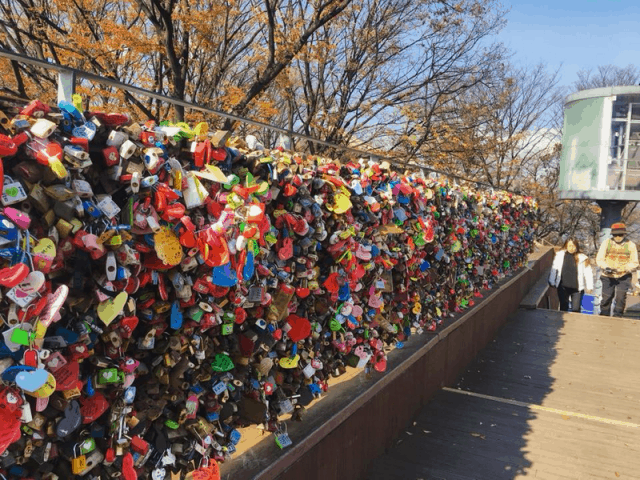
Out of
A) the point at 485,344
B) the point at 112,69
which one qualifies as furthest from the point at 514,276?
the point at 112,69

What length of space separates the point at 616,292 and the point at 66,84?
11.3m

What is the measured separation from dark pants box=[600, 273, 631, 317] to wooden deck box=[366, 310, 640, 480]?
2.14 m

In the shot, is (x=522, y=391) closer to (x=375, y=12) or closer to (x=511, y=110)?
(x=375, y=12)

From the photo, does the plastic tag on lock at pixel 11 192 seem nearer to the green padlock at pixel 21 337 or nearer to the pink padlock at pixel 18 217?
the pink padlock at pixel 18 217

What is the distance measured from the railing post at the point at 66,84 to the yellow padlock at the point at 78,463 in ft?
4.33

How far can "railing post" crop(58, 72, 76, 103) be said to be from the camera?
196cm

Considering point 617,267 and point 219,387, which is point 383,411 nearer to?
point 219,387

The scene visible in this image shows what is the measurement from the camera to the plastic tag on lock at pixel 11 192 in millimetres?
1503

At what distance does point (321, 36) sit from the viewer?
14.0 meters

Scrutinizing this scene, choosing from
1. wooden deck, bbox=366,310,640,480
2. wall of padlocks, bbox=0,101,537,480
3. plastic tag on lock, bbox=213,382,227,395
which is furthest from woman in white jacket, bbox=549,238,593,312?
plastic tag on lock, bbox=213,382,227,395

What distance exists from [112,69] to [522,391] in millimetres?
9506

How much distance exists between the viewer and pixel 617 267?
1023 cm

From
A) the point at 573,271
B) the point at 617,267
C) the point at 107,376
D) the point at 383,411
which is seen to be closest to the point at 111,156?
the point at 107,376

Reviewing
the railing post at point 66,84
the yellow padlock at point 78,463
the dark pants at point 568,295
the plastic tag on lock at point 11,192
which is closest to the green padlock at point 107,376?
the yellow padlock at point 78,463
